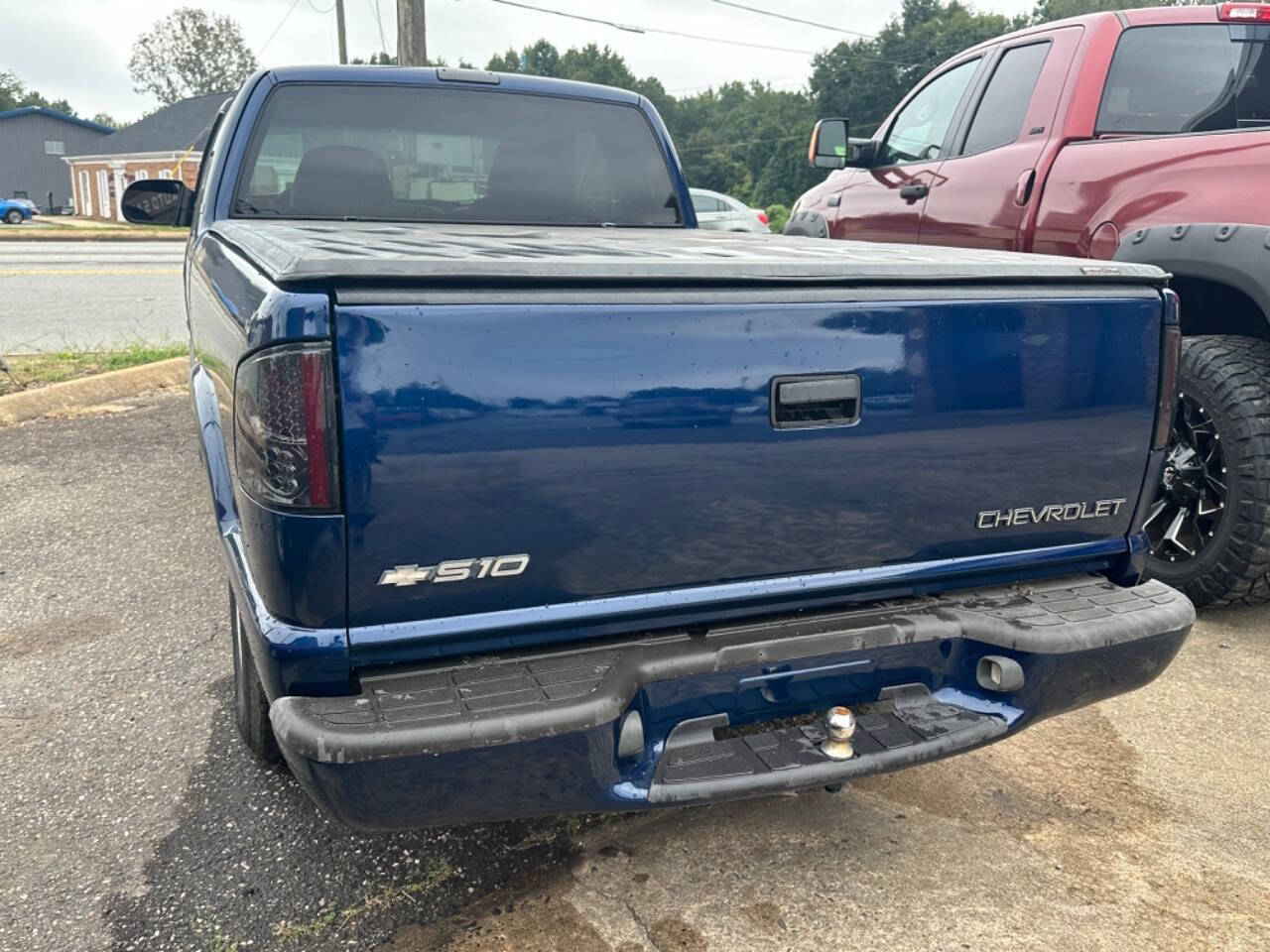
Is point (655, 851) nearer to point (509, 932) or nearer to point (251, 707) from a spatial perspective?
point (509, 932)

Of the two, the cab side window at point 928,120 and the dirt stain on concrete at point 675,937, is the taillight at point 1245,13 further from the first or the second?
the dirt stain on concrete at point 675,937

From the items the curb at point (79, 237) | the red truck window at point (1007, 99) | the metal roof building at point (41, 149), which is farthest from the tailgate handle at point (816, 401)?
the metal roof building at point (41, 149)

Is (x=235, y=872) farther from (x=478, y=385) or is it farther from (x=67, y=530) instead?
(x=67, y=530)

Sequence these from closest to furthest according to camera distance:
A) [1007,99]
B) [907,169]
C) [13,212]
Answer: [1007,99], [907,169], [13,212]

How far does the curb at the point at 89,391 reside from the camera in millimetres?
6784

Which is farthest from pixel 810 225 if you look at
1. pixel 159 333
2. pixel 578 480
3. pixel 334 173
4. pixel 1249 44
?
pixel 159 333

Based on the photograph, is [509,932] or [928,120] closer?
[509,932]

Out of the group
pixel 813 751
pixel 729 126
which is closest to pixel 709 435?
pixel 813 751

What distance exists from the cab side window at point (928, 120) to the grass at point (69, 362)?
5.95 meters

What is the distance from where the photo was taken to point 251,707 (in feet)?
8.73

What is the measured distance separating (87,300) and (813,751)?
45.0ft

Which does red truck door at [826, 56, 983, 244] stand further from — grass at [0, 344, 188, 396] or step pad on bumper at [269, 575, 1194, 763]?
grass at [0, 344, 188, 396]

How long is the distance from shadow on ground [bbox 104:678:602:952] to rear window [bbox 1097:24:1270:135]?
12.3 feet

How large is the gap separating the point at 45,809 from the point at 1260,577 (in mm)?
3849
